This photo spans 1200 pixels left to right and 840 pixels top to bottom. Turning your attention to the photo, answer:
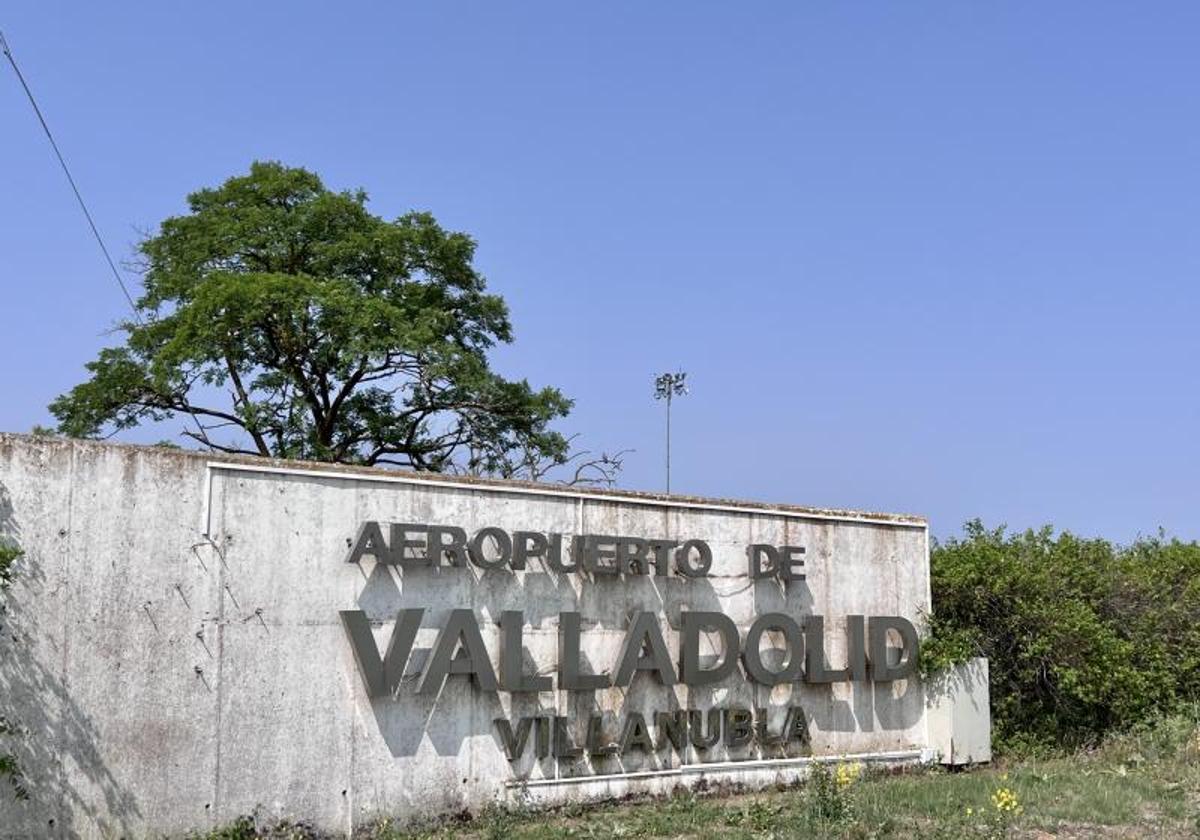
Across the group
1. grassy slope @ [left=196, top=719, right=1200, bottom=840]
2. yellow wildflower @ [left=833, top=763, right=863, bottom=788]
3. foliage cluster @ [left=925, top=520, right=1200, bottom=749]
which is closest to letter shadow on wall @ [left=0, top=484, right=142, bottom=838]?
grassy slope @ [left=196, top=719, right=1200, bottom=840]

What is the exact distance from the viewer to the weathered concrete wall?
884 centimetres

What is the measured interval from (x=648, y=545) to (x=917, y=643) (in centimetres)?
395

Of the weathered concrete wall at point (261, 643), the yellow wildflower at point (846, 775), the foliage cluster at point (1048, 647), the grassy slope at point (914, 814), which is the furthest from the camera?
the foliage cluster at point (1048, 647)

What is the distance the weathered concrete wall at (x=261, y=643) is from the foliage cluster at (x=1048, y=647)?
4096mm

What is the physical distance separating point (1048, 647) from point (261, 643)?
9480 mm

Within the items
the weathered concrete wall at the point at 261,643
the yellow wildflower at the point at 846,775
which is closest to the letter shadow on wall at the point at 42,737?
the weathered concrete wall at the point at 261,643

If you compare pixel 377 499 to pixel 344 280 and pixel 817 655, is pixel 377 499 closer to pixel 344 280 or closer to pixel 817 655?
pixel 817 655

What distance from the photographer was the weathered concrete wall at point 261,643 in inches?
348

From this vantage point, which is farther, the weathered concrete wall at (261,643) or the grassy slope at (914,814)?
the grassy slope at (914,814)

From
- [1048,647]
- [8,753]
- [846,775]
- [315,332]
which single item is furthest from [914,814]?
[315,332]

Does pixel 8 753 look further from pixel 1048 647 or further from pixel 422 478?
pixel 1048 647

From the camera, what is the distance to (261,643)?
9.61 meters

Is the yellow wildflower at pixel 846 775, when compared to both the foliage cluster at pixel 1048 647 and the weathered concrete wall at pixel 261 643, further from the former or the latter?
the foliage cluster at pixel 1048 647

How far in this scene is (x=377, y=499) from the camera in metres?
10.3
